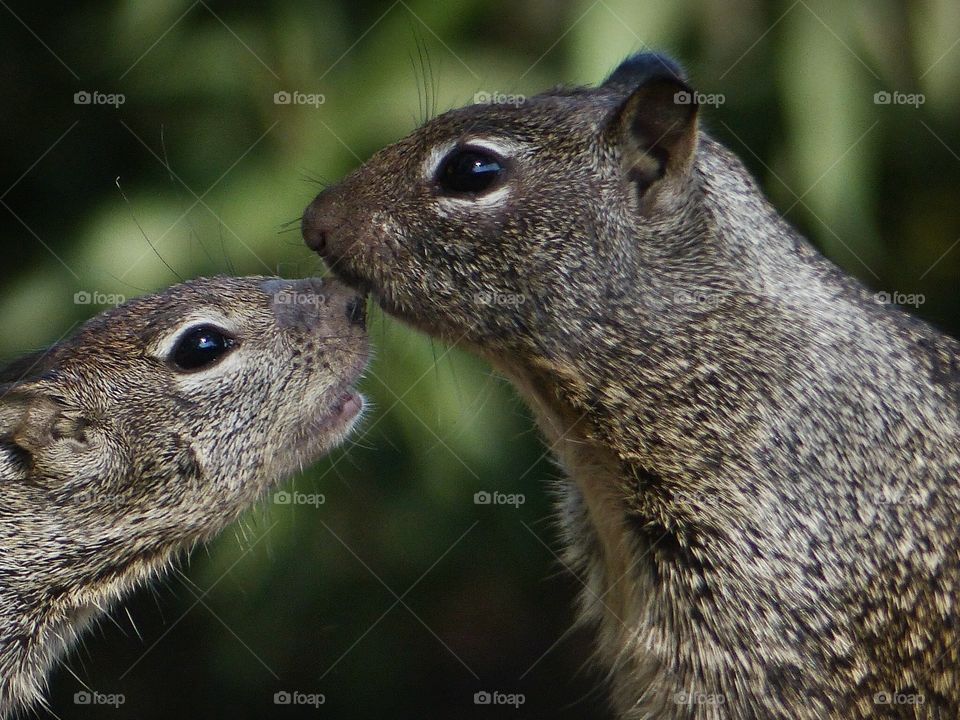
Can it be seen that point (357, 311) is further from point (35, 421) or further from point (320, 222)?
point (35, 421)

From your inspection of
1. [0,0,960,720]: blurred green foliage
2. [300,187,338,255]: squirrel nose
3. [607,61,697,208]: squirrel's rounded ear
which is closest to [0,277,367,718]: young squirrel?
[300,187,338,255]: squirrel nose

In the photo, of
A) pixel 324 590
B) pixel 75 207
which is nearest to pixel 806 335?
pixel 324 590

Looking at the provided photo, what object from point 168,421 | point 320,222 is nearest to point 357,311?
point 320,222

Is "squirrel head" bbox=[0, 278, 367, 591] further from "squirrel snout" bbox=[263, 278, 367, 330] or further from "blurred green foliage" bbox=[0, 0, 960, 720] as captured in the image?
"blurred green foliage" bbox=[0, 0, 960, 720]

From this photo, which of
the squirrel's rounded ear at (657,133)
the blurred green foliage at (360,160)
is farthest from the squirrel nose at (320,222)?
the blurred green foliage at (360,160)

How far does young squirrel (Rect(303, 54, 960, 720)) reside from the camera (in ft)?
6.84

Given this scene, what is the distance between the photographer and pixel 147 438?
2.36 m

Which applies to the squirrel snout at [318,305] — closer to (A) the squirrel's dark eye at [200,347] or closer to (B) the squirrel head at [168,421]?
(B) the squirrel head at [168,421]

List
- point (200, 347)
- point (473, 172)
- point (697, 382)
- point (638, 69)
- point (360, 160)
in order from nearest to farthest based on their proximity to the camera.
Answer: point (697, 382) → point (473, 172) → point (200, 347) → point (638, 69) → point (360, 160)

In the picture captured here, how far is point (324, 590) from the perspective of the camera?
3.85 metres

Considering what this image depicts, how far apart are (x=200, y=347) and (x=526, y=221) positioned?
28.9 inches

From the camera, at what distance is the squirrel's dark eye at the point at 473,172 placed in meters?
2.27

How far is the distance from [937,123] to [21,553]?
2833 millimetres

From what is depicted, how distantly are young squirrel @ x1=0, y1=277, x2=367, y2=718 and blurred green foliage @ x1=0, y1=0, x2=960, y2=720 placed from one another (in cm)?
94
